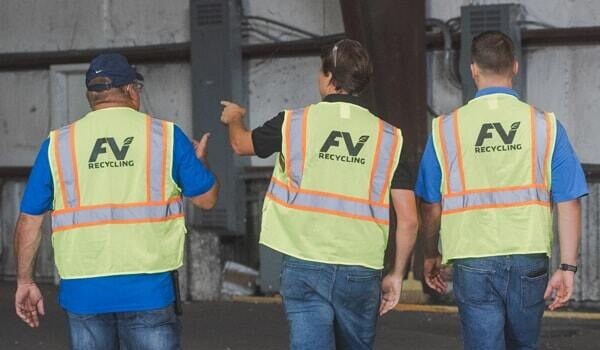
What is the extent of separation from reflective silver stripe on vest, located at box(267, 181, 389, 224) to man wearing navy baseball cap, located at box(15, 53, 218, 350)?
326 millimetres

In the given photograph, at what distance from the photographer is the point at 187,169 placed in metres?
5.53

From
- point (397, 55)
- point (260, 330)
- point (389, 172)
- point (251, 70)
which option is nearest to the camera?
point (389, 172)

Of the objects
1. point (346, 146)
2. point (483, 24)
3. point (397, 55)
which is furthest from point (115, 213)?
point (483, 24)

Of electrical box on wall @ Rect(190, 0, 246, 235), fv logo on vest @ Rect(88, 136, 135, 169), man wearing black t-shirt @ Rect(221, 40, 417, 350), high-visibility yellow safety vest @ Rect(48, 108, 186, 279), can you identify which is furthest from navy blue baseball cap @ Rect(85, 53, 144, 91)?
electrical box on wall @ Rect(190, 0, 246, 235)

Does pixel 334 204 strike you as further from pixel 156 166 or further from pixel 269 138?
pixel 156 166

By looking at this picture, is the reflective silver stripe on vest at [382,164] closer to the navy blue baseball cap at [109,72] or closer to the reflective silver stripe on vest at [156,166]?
the reflective silver stripe on vest at [156,166]

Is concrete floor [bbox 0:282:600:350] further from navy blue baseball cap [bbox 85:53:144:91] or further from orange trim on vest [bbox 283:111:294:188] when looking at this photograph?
navy blue baseball cap [bbox 85:53:144:91]

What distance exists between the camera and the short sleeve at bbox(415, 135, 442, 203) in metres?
5.85

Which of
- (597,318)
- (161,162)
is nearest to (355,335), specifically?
(161,162)

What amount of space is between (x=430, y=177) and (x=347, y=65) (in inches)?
25.8

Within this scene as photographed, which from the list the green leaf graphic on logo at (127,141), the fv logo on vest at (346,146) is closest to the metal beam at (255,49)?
the fv logo on vest at (346,146)

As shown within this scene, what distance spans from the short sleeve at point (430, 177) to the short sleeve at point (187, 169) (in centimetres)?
97

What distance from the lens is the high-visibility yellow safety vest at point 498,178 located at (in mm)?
5703

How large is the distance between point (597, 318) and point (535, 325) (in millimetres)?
6215
